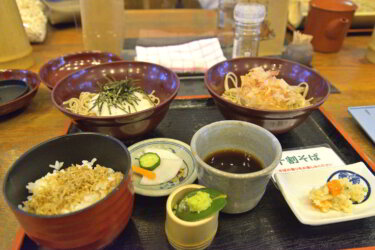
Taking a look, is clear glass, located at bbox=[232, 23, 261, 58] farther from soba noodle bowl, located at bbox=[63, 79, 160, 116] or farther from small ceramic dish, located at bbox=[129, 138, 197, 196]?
small ceramic dish, located at bbox=[129, 138, 197, 196]

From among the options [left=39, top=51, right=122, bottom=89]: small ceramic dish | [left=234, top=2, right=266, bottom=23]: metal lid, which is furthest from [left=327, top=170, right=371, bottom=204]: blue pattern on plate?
[left=39, top=51, right=122, bottom=89]: small ceramic dish

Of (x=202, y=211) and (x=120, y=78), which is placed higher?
(x=120, y=78)

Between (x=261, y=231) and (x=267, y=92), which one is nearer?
(x=261, y=231)

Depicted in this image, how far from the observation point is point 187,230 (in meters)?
0.84

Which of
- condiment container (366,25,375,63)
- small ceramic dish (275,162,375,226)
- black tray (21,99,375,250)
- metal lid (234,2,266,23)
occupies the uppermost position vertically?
metal lid (234,2,266,23)

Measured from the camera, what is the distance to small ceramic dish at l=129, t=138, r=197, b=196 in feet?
3.42

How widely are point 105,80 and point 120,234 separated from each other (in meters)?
0.84

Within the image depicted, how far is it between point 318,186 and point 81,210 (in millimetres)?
845

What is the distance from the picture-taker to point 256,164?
1.12 m

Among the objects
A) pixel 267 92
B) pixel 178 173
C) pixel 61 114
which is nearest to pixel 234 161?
pixel 178 173

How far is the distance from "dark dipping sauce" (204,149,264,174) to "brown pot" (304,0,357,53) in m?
1.62

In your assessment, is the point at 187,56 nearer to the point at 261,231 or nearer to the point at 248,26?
the point at 248,26

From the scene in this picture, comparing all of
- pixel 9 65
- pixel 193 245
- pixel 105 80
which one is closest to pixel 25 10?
pixel 9 65

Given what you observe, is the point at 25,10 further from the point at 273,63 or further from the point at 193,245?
the point at 193,245
